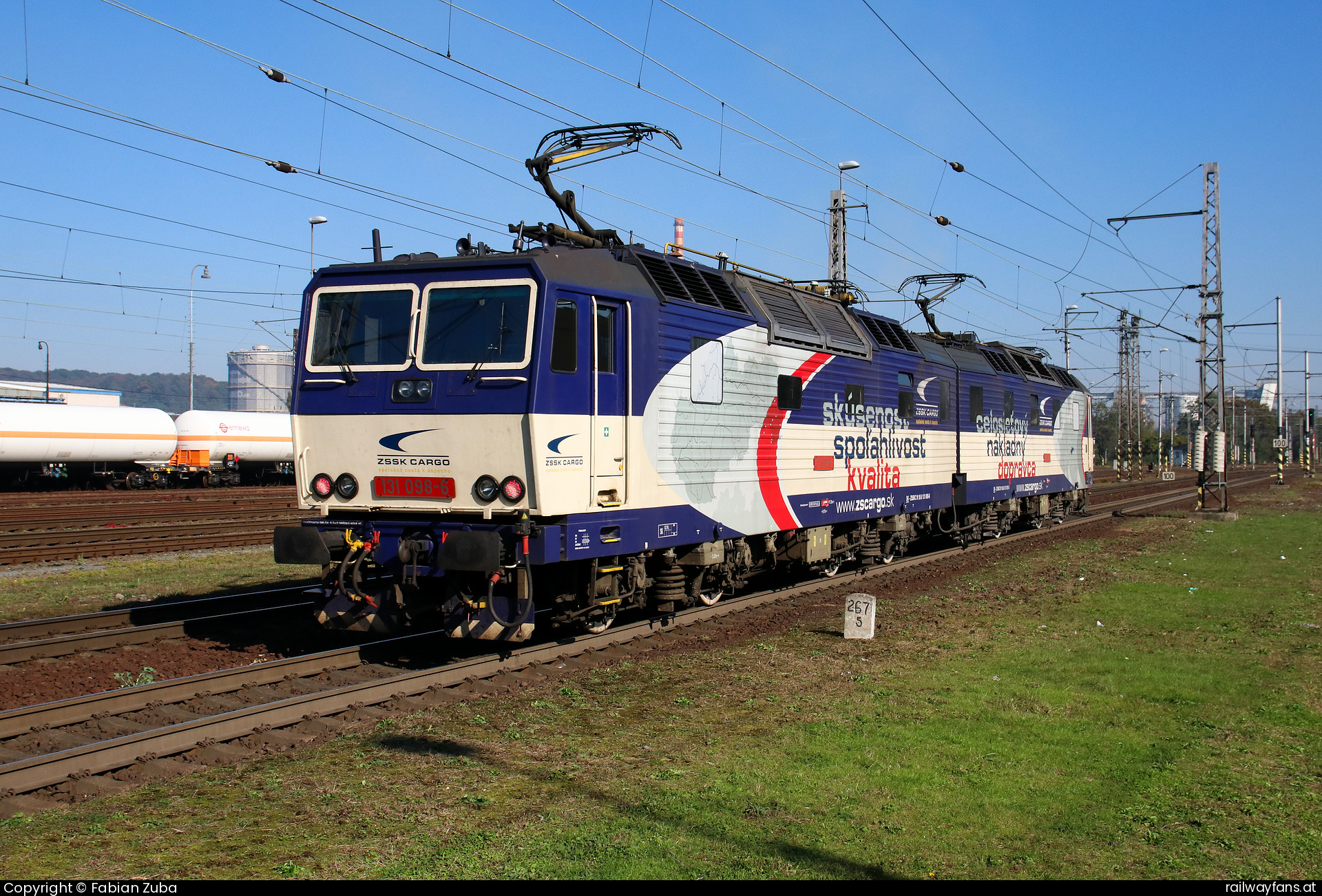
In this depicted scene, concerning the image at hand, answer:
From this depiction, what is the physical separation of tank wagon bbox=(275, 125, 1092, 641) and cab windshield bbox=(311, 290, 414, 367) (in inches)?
0.8

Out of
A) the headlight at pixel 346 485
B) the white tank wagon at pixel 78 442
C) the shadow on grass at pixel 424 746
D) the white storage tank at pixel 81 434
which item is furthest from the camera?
the white tank wagon at pixel 78 442

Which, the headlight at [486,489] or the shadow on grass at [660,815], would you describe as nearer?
the shadow on grass at [660,815]

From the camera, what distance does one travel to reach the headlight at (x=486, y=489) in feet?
30.3

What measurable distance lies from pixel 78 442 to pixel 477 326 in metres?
35.2

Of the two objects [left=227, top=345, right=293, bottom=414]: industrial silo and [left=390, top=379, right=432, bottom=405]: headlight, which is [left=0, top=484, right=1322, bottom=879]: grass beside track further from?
[left=227, top=345, right=293, bottom=414]: industrial silo

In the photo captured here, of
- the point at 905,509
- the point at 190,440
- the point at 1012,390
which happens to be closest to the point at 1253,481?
the point at 1012,390

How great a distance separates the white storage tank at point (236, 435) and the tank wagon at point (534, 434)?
34134 mm

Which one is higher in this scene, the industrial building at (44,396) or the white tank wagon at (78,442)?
the industrial building at (44,396)

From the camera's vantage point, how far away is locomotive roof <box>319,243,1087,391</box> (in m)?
9.66

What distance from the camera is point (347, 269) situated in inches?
400

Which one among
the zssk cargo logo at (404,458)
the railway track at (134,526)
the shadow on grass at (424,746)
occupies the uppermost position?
the zssk cargo logo at (404,458)

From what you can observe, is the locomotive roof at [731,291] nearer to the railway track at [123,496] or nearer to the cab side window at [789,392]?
the cab side window at [789,392]

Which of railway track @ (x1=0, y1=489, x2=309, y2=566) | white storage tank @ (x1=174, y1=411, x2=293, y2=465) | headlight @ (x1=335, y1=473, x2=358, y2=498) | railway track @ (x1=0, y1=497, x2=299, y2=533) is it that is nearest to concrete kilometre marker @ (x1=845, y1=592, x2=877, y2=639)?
headlight @ (x1=335, y1=473, x2=358, y2=498)

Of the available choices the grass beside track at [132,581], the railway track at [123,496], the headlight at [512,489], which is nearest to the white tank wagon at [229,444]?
the railway track at [123,496]
